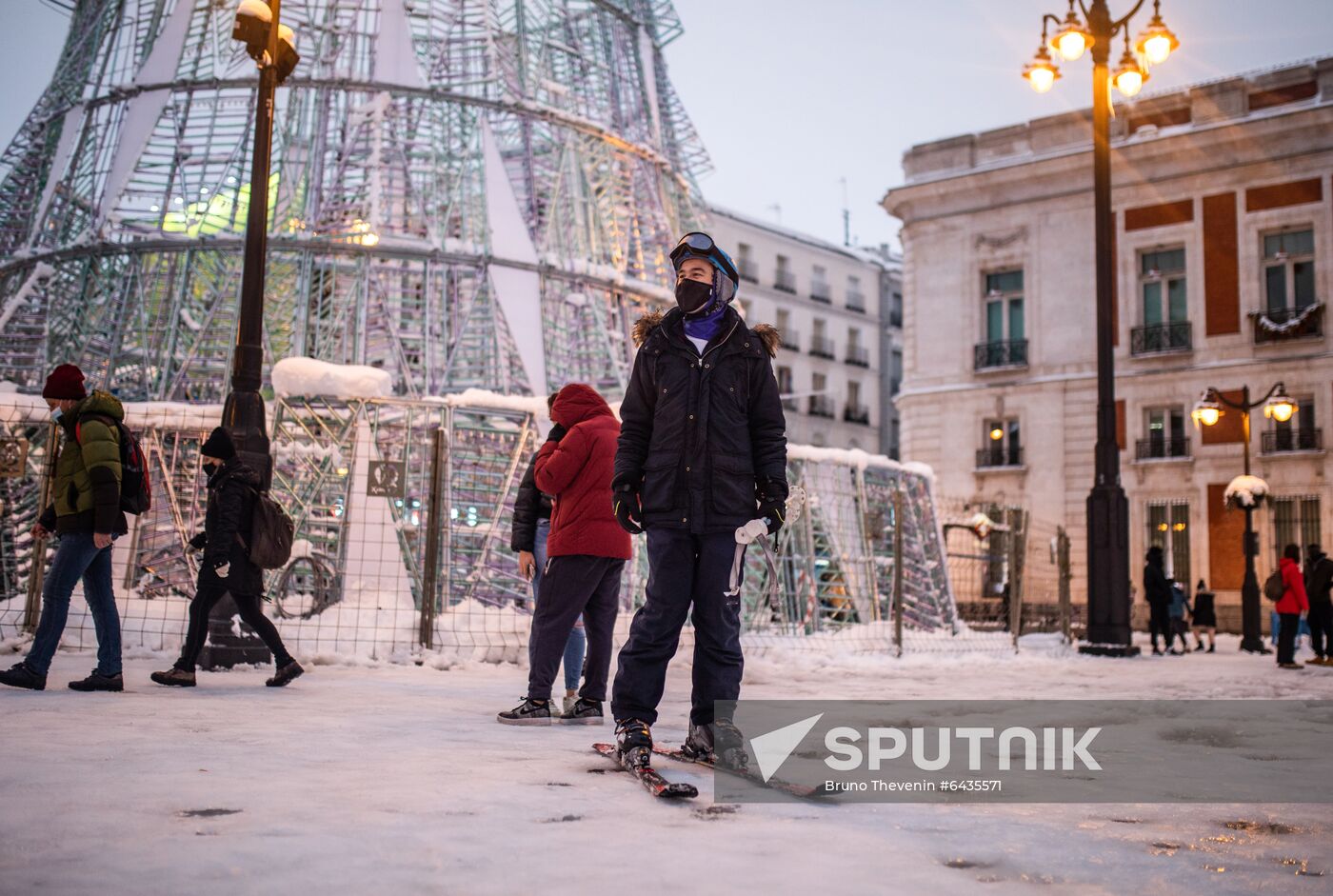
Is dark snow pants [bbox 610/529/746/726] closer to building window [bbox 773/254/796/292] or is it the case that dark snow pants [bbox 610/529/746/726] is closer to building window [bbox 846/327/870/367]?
building window [bbox 773/254/796/292]

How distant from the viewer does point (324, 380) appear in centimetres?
1075

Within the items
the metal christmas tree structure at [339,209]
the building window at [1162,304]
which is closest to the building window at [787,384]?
the building window at [1162,304]

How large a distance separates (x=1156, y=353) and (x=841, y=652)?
23.0 m

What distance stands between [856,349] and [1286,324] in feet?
92.4

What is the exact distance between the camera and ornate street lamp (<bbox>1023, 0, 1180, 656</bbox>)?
14320 mm

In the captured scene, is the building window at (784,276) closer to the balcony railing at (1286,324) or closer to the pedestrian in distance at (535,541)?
the balcony railing at (1286,324)

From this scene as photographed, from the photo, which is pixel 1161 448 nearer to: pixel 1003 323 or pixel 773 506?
pixel 1003 323

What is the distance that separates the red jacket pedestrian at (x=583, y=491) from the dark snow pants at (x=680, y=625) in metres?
1.31

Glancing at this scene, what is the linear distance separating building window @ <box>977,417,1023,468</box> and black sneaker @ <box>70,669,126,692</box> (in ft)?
94.3

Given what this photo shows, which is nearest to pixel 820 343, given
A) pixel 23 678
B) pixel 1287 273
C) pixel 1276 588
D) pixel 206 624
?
pixel 1287 273

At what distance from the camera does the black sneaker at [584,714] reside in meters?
6.07

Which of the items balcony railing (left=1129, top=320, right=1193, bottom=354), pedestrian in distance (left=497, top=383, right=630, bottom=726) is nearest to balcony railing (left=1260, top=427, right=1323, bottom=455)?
balcony railing (left=1129, top=320, right=1193, bottom=354)

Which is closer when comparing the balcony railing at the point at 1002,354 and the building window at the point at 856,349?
the balcony railing at the point at 1002,354

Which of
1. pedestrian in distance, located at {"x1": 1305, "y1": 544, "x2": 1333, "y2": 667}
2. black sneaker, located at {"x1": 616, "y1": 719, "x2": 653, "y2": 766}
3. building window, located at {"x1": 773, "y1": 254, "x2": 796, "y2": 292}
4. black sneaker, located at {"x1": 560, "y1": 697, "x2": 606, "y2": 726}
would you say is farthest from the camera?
building window, located at {"x1": 773, "y1": 254, "x2": 796, "y2": 292}
